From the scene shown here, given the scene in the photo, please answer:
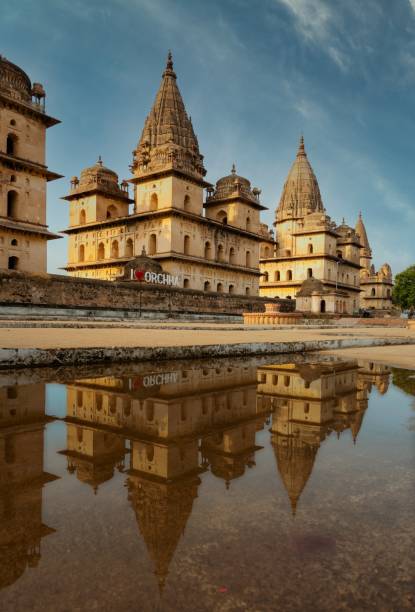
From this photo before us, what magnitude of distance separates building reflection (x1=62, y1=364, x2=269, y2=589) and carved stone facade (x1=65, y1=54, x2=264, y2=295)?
2968 centimetres

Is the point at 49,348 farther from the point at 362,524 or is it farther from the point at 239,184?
the point at 239,184

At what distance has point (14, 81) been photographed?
26.5m

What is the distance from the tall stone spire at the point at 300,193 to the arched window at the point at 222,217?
13955 mm

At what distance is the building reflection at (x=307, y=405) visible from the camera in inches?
79.3

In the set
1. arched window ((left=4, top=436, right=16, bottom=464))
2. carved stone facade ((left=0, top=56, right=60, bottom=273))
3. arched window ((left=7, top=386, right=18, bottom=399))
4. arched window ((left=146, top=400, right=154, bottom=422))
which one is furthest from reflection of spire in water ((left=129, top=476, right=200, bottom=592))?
carved stone facade ((left=0, top=56, right=60, bottom=273))

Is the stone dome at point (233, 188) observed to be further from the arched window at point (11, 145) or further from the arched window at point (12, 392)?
the arched window at point (12, 392)

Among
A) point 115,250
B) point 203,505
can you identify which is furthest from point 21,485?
point 115,250

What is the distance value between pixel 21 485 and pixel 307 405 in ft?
7.15

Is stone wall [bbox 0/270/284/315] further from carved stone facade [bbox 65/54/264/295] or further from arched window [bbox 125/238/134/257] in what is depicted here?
arched window [bbox 125/238/134/257]

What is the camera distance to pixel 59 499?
61.1 inches

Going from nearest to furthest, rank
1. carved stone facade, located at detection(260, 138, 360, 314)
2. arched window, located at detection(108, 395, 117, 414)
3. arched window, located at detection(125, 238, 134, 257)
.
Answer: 1. arched window, located at detection(108, 395, 117, 414)
2. arched window, located at detection(125, 238, 134, 257)
3. carved stone facade, located at detection(260, 138, 360, 314)

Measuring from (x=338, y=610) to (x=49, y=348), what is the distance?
447 cm

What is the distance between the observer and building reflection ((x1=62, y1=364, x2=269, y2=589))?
1476mm

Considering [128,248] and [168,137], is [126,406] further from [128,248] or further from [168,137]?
[168,137]
